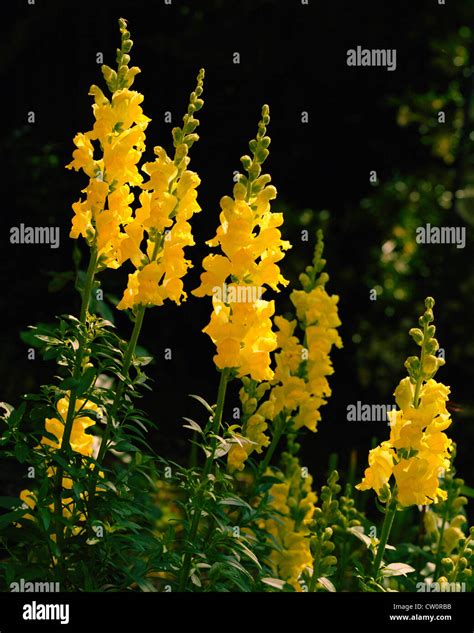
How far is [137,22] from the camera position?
761 centimetres

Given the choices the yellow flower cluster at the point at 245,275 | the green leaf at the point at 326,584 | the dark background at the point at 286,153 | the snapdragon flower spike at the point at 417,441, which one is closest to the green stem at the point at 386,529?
the snapdragon flower spike at the point at 417,441

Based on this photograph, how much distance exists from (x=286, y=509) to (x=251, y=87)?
4290 mm

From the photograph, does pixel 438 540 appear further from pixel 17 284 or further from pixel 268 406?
pixel 17 284

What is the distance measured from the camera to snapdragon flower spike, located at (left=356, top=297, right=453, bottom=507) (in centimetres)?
309

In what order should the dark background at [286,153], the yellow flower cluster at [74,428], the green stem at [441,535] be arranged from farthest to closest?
the dark background at [286,153]
the green stem at [441,535]
the yellow flower cluster at [74,428]

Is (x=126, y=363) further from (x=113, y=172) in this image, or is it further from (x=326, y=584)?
(x=326, y=584)

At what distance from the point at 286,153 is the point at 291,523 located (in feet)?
14.1

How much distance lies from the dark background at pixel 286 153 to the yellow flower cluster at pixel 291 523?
274cm

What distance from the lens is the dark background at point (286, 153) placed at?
24.4 feet

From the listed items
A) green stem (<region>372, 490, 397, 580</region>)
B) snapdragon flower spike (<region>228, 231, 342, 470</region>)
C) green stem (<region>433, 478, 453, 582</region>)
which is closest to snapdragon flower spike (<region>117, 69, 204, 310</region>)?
snapdragon flower spike (<region>228, 231, 342, 470</region>)

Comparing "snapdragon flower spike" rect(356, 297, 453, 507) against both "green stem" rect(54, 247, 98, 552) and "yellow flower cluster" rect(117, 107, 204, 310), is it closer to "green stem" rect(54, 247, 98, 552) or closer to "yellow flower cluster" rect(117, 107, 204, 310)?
"yellow flower cluster" rect(117, 107, 204, 310)

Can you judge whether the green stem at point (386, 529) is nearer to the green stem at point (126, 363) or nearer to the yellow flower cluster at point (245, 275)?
the yellow flower cluster at point (245, 275)

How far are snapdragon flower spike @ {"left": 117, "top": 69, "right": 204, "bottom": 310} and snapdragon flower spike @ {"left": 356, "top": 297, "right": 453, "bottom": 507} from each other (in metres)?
0.83

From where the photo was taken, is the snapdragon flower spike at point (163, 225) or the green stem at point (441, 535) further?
the green stem at point (441, 535)
